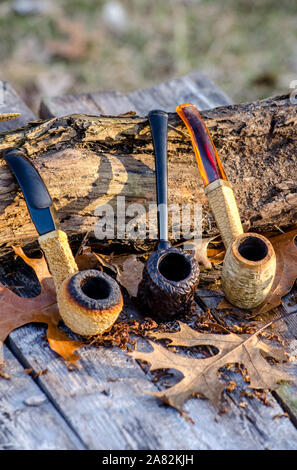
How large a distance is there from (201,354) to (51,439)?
629 mm

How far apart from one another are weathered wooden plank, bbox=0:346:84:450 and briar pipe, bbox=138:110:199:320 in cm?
53

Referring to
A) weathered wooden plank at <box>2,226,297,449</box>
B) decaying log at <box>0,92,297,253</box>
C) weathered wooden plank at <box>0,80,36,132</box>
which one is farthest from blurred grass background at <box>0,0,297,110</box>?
weathered wooden plank at <box>2,226,297,449</box>

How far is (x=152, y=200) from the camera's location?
2.28 meters

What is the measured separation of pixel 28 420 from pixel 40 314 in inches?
16.9

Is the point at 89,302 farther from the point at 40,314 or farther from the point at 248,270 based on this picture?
the point at 248,270

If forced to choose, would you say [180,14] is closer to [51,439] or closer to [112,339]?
[112,339]

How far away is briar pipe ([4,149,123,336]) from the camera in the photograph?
172 cm

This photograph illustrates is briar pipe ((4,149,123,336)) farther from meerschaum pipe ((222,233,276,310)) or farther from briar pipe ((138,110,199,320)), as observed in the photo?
meerschaum pipe ((222,233,276,310))

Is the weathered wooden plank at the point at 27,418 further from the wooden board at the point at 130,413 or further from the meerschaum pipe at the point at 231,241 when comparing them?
the meerschaum pipe at the point at 231,241

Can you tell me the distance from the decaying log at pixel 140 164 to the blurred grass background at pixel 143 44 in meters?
2.28

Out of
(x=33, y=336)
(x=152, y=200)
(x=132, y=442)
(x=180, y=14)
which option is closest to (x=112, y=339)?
(x=33, y=336)

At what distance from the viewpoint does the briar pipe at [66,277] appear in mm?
1723

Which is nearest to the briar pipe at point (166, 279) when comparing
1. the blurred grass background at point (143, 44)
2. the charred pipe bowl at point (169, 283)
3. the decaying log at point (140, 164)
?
the charred pipe bowl at point (169, 283)
